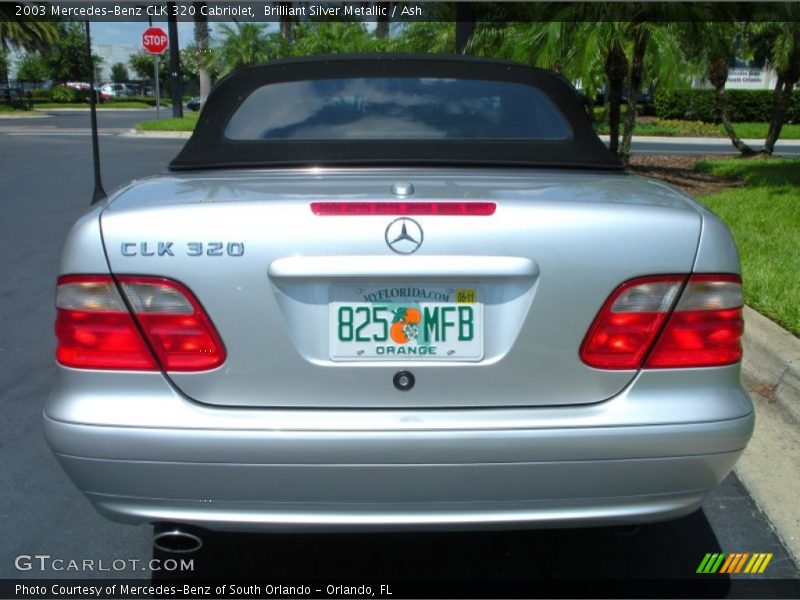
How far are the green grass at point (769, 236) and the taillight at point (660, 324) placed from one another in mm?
2864

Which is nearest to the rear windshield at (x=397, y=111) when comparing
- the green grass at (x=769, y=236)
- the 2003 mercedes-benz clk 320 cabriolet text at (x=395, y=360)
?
the 2003 mercedes-benz clk 320 cabriolet text at (x=395, y=360)

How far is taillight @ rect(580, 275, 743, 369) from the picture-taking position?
2.19m

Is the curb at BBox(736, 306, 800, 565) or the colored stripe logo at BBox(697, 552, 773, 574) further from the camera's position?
the curb at BBox(736, 306, 800, 565)

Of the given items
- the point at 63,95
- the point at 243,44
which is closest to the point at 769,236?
the point at 243,44

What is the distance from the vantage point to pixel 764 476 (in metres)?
3.53

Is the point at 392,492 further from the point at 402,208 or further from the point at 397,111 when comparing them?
the point at 397,111

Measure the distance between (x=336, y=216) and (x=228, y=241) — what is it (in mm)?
286

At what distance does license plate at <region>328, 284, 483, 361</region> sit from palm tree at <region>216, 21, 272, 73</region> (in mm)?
32503

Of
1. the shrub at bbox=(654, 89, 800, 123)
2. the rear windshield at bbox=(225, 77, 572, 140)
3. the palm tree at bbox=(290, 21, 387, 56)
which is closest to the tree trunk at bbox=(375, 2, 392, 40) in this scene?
the palm tree at bbox=(290, 21, 387, 56)

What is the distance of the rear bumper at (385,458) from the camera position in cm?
213

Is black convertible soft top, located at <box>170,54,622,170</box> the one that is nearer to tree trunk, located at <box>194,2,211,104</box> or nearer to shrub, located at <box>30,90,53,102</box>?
tree trunk, located at <box>194,2,211,104</box>

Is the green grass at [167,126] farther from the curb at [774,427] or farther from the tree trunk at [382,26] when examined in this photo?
the curb at [774,427]

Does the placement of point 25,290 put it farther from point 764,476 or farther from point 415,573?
point 764,476

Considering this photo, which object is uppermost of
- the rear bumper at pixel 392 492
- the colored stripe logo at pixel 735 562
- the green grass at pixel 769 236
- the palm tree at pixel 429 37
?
the palm tree at pixel 429 37
